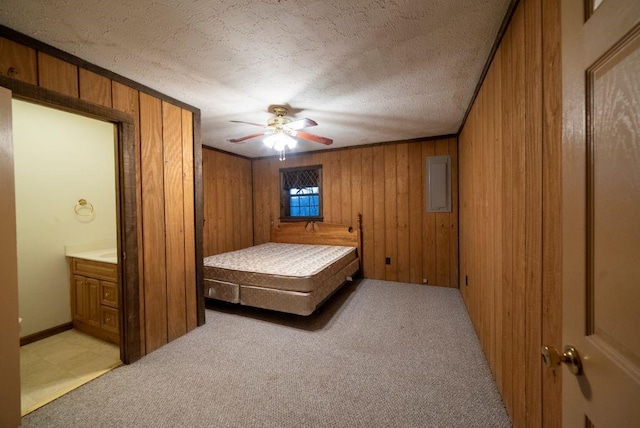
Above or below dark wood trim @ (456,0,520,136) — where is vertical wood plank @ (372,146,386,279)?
below

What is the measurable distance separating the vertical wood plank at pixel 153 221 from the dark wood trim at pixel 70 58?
2.6 inches

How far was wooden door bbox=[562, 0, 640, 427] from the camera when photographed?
1.54 feet

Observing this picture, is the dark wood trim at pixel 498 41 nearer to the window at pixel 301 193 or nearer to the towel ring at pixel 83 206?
the window at pixel 301 193

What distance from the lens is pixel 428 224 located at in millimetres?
3977

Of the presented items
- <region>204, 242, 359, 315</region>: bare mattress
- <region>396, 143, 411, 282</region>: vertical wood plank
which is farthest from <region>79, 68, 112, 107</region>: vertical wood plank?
<region>396, 143, 411, 282</region>: vertical wood plank

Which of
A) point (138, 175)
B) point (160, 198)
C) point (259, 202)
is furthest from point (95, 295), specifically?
point (259, 202)

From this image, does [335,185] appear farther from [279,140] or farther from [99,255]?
[99,255]

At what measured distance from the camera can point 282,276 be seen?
2719mm

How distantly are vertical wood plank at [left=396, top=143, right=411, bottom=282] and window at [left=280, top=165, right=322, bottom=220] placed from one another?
1.43 m

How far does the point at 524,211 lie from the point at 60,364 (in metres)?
3.52

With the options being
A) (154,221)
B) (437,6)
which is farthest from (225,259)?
(437,6)

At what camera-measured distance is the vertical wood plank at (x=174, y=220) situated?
93.7 inches

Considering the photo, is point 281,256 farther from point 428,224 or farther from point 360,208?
point 428,224

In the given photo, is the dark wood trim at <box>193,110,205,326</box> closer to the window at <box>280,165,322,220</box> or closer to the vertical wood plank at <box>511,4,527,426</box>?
the window at <box>280,165,322,220</box>
